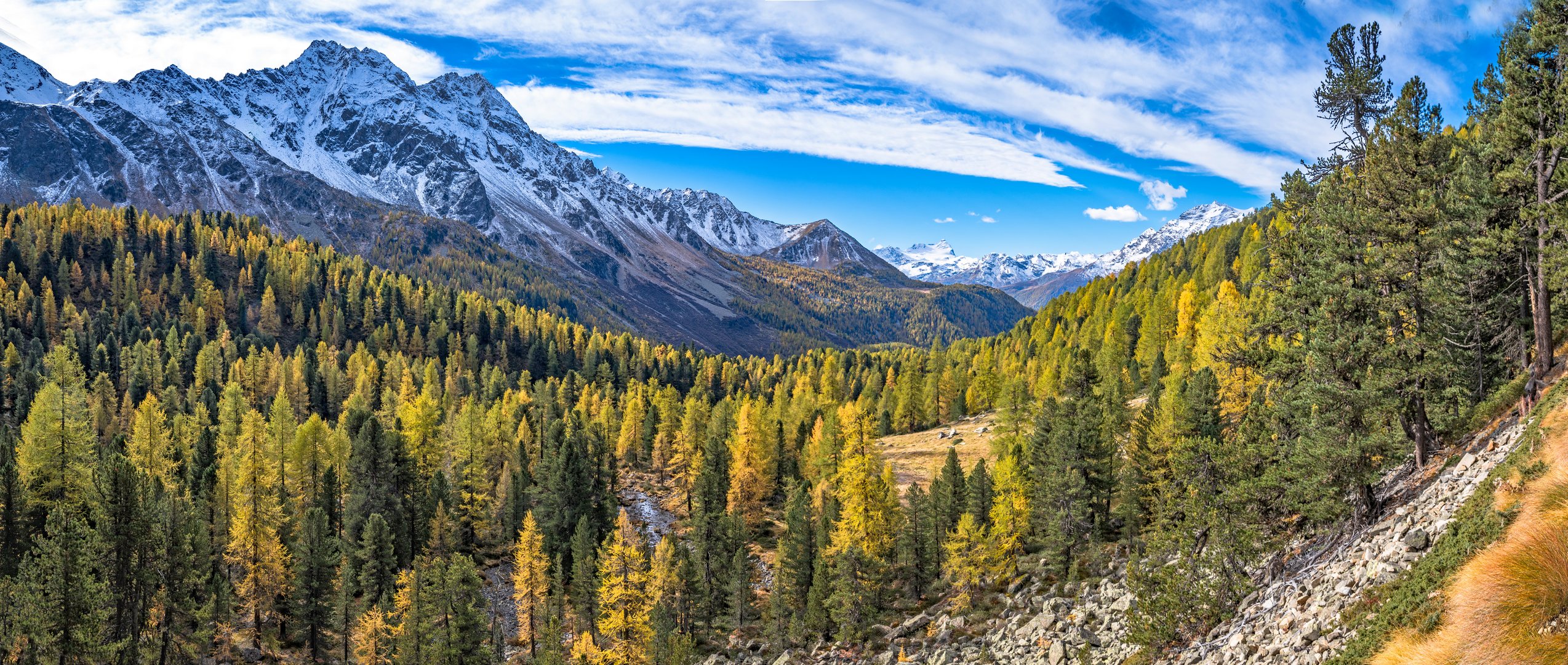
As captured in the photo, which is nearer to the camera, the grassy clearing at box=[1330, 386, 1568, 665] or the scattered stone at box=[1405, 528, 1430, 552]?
the grassy clearing at box=[1330, 386, 1568, 665]

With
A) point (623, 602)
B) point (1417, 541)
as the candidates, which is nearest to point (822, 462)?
point (623, 602)

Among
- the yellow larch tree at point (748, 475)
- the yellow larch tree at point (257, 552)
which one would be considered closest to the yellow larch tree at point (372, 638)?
the yellow larch tree at point (257, 552)

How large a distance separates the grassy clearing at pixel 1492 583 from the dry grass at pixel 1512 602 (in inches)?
0.6

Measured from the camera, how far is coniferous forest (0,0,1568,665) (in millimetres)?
25125

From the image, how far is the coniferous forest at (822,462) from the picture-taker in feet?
82.4

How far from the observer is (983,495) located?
5234cm

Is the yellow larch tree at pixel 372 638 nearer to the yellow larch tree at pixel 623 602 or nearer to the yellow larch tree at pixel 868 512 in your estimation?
the yellow larch tree at pixel 623 602

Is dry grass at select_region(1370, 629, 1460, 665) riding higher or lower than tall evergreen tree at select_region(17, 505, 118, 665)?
higher

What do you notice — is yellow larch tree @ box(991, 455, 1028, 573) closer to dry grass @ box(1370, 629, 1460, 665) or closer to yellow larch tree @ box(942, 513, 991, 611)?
yellow larch tree @ box(942, 513, 991, 611)

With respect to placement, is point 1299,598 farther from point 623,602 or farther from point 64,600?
point 64,600

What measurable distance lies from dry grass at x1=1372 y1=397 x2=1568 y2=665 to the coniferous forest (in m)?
8.92

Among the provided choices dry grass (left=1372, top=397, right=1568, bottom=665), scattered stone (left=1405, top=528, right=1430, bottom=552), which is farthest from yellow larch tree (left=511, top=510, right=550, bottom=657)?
dry grass (left=1372, top=397, right=1568, bottom=665)

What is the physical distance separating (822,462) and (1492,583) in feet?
189

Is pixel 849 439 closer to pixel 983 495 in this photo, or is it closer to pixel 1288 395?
pixel 983 495
